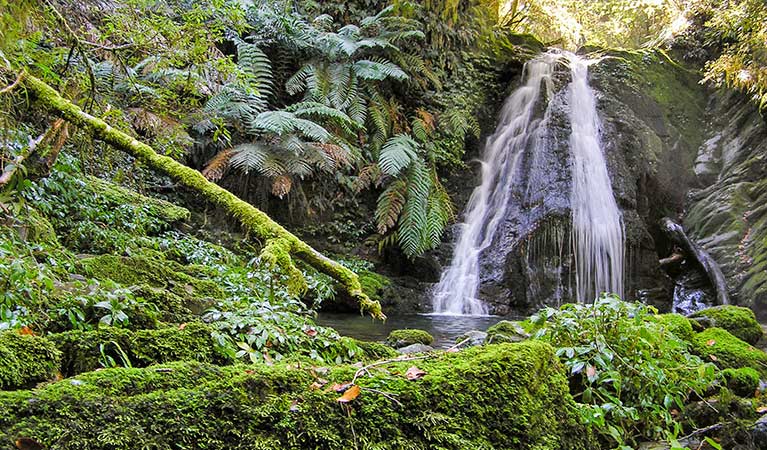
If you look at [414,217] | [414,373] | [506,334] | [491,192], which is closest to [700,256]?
[491,192]

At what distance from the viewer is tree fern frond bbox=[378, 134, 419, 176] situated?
9.14 metres

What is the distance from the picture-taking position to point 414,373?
4.98 ft

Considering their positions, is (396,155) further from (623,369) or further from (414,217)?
(623,369)

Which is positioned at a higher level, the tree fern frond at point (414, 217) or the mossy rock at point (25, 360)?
the tree fern frond at point (414, 217)

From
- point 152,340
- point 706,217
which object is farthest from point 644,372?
point 706,217

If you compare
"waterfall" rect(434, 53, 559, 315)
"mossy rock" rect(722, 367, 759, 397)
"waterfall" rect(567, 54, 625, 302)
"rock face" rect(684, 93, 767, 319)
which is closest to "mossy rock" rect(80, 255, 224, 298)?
"mossy rock" rect(722, 367, 759, 397)

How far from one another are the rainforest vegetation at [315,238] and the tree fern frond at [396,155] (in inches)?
2.1

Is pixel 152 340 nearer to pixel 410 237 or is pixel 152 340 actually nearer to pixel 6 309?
pixel 6 309

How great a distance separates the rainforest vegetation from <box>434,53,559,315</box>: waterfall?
350mm

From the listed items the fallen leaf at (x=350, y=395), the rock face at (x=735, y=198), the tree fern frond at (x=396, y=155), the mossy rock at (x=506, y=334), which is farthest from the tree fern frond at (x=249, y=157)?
the rock face at (x=735, y=198)

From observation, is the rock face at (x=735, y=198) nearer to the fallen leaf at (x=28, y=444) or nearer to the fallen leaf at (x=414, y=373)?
the fallen leaf at (x=414, y=373)

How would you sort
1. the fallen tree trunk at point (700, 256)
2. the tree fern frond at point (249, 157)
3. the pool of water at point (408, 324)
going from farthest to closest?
the fallen tree trunk at point (700, 256), the tree fern frond at point (249, 157), the pool of water at point (408, 324)

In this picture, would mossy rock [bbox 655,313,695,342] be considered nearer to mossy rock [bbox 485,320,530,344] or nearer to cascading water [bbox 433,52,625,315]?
mossy rock [bbox 485,320,530,344]

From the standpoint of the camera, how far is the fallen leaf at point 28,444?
0.97 metres
